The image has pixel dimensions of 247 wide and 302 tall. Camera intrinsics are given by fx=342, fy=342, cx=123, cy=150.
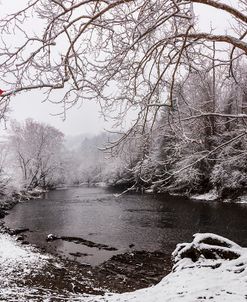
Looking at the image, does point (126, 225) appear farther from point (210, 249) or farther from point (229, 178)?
point (229, 178)

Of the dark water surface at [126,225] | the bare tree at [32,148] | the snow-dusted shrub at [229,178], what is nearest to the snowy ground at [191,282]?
the dark water surface at [126,225]

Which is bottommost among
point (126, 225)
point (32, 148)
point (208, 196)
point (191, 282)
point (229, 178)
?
point (126, 225)

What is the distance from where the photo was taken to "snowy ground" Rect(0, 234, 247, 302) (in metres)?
6.10

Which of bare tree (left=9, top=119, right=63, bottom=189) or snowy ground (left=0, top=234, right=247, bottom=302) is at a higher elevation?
bare tree (left=9, top=119, right=63, bottom=189)

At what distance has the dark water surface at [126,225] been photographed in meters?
16.1

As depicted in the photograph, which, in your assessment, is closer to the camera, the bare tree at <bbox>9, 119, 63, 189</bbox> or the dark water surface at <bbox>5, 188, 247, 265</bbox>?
the dark water surface at <bbox>5, 188, 247, 265</bbox>

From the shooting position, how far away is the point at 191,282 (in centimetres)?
690

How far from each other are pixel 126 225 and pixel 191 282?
546 inches

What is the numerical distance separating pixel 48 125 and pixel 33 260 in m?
42.9

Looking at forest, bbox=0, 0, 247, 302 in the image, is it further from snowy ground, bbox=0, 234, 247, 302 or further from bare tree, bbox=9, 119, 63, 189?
bare tree, bbox=9, 119, 63, 189

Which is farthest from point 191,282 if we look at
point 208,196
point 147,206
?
point 208,196

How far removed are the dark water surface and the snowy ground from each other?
450 cm

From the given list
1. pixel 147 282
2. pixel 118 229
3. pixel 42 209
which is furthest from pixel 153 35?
pixel 42 209

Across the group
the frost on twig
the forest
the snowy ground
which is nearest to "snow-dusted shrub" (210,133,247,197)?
the forest
